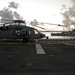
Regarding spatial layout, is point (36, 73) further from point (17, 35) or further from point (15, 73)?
point (17, 35)

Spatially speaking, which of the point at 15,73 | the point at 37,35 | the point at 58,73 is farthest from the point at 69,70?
the point at 37,35

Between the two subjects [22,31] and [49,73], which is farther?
[22,31]

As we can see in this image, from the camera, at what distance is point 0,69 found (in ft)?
35.3

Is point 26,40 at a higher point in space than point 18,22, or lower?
lower

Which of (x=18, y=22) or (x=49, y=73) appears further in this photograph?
(x=18, y=22)

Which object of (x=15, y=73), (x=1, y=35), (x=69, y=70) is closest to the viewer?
(x=15, y=73)

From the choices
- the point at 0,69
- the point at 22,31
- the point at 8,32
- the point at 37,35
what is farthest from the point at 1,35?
the point at 0,69

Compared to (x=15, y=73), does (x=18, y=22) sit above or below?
above

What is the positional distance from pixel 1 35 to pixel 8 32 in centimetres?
139

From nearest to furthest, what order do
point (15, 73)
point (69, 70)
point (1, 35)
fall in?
point (15, 73) < point (69, 70) < point (1, 35)

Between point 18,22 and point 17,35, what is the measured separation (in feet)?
8.79

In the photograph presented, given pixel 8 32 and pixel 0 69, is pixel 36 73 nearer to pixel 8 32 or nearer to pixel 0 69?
pixel 0 69

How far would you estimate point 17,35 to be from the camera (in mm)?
36250

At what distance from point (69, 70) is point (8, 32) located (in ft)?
86.9
